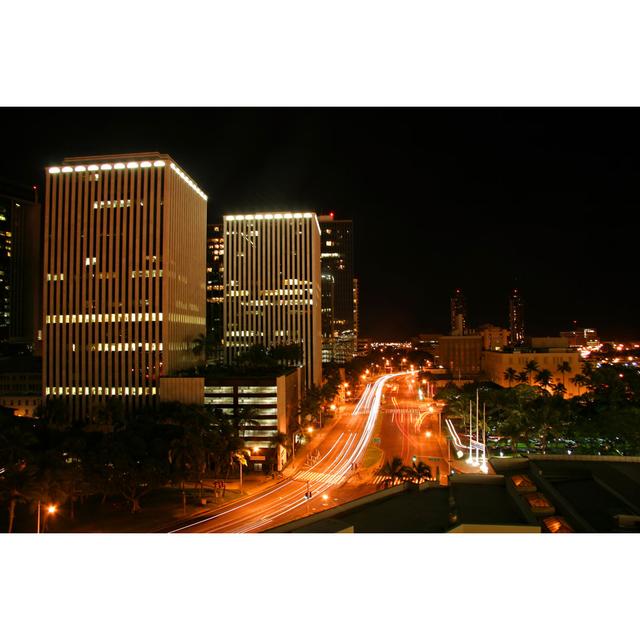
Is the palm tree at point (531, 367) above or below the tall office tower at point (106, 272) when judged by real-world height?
below

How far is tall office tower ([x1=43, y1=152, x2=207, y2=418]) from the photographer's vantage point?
190 ft

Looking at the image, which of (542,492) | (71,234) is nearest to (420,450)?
(542,492)

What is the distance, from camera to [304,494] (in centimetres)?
4219

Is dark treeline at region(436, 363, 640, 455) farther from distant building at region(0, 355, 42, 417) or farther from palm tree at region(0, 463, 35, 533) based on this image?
distant building at region(0, 355, 42, 417)

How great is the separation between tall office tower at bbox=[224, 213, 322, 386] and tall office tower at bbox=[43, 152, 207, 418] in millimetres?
27152

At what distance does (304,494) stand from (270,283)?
5010 cm

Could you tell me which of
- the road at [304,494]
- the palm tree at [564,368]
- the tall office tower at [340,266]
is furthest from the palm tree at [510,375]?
the tall office tower at [340,266]

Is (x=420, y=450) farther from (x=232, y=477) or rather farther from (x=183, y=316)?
(x=183, y=316)

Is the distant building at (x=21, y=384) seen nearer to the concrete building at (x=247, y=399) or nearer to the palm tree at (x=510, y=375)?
the concrete building at (x=247, y=399)

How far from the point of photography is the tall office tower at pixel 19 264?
12600cm

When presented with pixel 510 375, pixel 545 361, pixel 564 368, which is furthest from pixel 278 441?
pixel 545 361

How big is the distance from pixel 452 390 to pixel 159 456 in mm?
52213

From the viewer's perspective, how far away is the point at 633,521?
22.8m

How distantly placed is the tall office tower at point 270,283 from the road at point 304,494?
24616 millimetres
